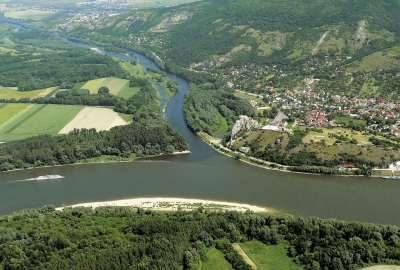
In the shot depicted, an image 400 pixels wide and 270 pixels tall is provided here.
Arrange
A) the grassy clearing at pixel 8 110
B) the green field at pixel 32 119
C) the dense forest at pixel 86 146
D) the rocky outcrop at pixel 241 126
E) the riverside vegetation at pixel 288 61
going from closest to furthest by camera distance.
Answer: the riverside vegetation at pixel 288 61 → the dense forest at pixel 86 146 → the rocky outcrop at pixel 241 126 → the green field at pixel 32 119 → the grassy clearing at pixel 8 110

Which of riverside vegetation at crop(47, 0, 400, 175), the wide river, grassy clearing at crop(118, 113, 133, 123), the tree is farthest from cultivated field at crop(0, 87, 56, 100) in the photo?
the wide river

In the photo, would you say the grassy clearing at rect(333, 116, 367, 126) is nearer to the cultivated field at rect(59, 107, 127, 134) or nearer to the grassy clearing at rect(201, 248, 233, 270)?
the cultivated field at rect(59, 107, 127, 134)

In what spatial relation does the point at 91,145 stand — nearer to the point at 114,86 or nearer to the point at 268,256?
the point at 268,256

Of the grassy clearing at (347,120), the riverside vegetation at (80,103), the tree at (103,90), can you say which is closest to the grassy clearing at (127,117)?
the riverside vegetation at (80,103)

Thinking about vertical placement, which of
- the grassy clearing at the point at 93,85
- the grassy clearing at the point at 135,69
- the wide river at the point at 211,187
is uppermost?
the grassy clearing at the point at 135,69

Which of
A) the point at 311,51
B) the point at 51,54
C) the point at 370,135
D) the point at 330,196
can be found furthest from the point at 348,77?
the point at 51,54

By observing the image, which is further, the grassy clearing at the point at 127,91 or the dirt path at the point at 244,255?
the grassy clearing at the point at 127,91

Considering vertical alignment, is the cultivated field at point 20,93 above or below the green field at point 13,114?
above

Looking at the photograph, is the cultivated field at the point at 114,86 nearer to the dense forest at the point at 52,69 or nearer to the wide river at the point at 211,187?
the dense forest at the point at 52,69
